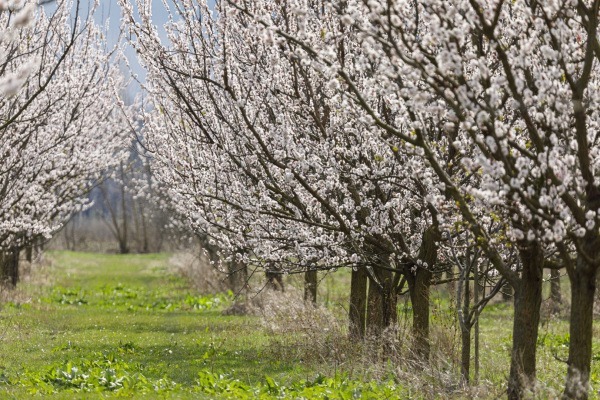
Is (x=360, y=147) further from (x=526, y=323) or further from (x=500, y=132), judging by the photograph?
(x=500, y=132)

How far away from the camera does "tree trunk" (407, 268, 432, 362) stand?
11195 mm

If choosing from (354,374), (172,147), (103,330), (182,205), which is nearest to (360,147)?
(354,374)

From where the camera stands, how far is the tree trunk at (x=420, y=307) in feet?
36.7

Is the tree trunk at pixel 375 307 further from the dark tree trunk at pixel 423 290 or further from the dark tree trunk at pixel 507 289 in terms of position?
the dark tree trunk at pixel 507 289

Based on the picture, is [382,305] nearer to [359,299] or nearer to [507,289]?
[359,299]

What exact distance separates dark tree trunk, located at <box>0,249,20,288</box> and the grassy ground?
2.86ft

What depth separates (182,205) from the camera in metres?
14.4

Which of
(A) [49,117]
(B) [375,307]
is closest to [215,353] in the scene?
(B) [375,307]

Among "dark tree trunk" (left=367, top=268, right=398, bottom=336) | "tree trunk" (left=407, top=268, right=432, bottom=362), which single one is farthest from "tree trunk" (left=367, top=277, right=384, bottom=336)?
"tree trunk" (left=407, top=268, right=432, bottom=362)

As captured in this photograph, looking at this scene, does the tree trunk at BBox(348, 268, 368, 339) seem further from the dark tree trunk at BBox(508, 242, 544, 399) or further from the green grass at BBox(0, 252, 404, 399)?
the dark tree trunk at BBox(508, 242, 544, 399)

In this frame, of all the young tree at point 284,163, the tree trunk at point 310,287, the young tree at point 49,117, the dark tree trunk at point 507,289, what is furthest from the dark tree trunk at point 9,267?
the dark tree trunk at point 507,289

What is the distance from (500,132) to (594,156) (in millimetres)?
1836

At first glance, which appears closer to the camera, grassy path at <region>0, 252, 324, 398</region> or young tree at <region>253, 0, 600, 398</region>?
young tree at <region>253, 0, 600, 398</region>

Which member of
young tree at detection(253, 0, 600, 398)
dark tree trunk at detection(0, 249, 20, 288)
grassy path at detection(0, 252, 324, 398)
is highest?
young tree at detection(253, 0, 600, 398)
